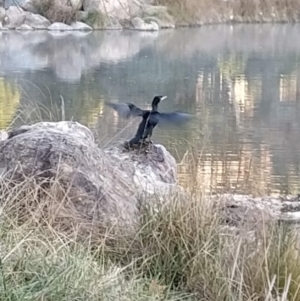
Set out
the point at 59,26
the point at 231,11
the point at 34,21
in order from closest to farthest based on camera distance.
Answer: the point at 34,21 < the point at 59,26 < the point at 231,11

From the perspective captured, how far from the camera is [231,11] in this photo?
24.6 metres

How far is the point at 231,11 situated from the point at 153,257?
74.0ft

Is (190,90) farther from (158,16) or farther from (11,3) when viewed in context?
(158,16)

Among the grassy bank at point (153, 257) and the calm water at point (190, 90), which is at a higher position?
the grassy bank at point (153, 257)

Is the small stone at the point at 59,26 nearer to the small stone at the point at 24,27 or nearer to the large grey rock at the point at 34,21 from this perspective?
the large grey rock at the point at 34,21

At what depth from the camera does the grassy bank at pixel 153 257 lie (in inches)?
90.7

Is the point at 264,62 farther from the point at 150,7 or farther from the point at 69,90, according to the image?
the point at 150,7

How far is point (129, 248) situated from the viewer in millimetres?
2775

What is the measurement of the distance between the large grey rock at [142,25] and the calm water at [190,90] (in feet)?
2.62

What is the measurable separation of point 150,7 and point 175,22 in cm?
109

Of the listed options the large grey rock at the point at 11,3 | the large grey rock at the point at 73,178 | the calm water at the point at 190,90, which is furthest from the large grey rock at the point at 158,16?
the large grey rock at the point at 73,178

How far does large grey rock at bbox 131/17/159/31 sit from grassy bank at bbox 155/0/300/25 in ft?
3.75

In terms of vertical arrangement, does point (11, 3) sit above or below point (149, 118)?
above

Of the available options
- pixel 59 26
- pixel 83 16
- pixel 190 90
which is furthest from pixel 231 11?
pixel 190 90
